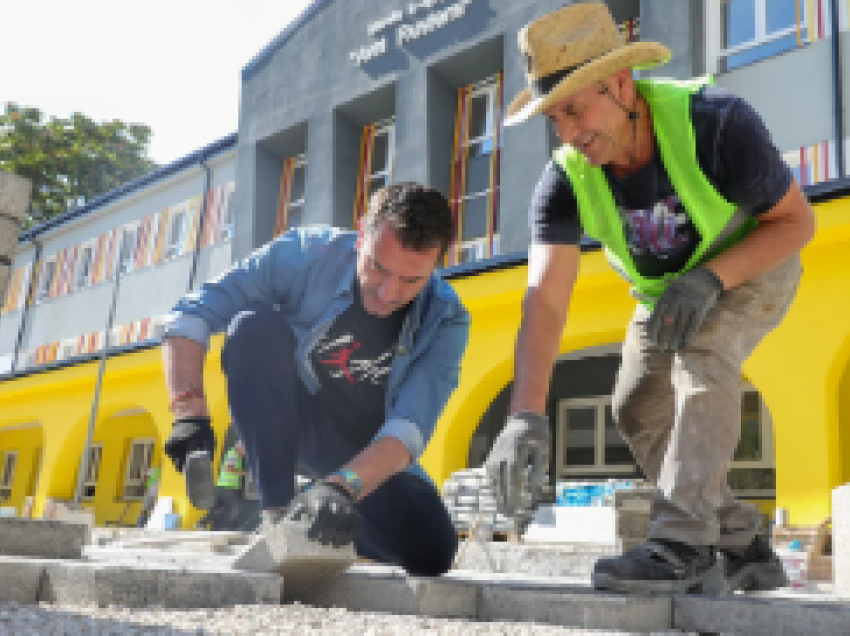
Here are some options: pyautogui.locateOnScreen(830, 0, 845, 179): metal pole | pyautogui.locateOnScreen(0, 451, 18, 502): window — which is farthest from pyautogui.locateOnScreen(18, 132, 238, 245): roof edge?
pyautogui.locateOnScreen(830, 0, 845, 179): metal pole

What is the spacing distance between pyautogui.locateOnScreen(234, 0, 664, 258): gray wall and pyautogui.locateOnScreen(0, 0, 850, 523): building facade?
0.13 ft

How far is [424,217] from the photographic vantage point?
9.41 ft

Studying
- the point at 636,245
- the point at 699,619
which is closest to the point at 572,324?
the point at 636,245

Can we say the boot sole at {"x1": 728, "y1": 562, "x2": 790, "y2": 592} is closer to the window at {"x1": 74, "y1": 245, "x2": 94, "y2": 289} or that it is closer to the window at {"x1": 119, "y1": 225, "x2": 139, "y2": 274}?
the window at {"x1": 119, "y1": 225, "x2": 139, "y2": 274}

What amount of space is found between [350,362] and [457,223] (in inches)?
456

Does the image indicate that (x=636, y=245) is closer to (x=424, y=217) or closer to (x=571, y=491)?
(x=424, y=217)

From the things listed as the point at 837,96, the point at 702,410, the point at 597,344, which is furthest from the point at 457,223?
the point at 702,410

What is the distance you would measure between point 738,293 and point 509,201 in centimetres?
1073

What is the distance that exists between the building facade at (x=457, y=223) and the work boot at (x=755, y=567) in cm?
526

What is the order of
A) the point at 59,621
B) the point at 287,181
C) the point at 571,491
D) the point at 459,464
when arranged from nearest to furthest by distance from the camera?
A: 1. the point at 59,621
2. the point at 571,491
3. the point at 459,464
4. the point at 287,181

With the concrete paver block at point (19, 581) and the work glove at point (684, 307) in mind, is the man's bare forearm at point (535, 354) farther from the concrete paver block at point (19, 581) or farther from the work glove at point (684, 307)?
the concrete paver block at point (19, 581)

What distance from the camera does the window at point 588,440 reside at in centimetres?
1320

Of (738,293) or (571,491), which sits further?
(571,491)

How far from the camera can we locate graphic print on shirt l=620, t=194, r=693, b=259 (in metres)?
2.78
